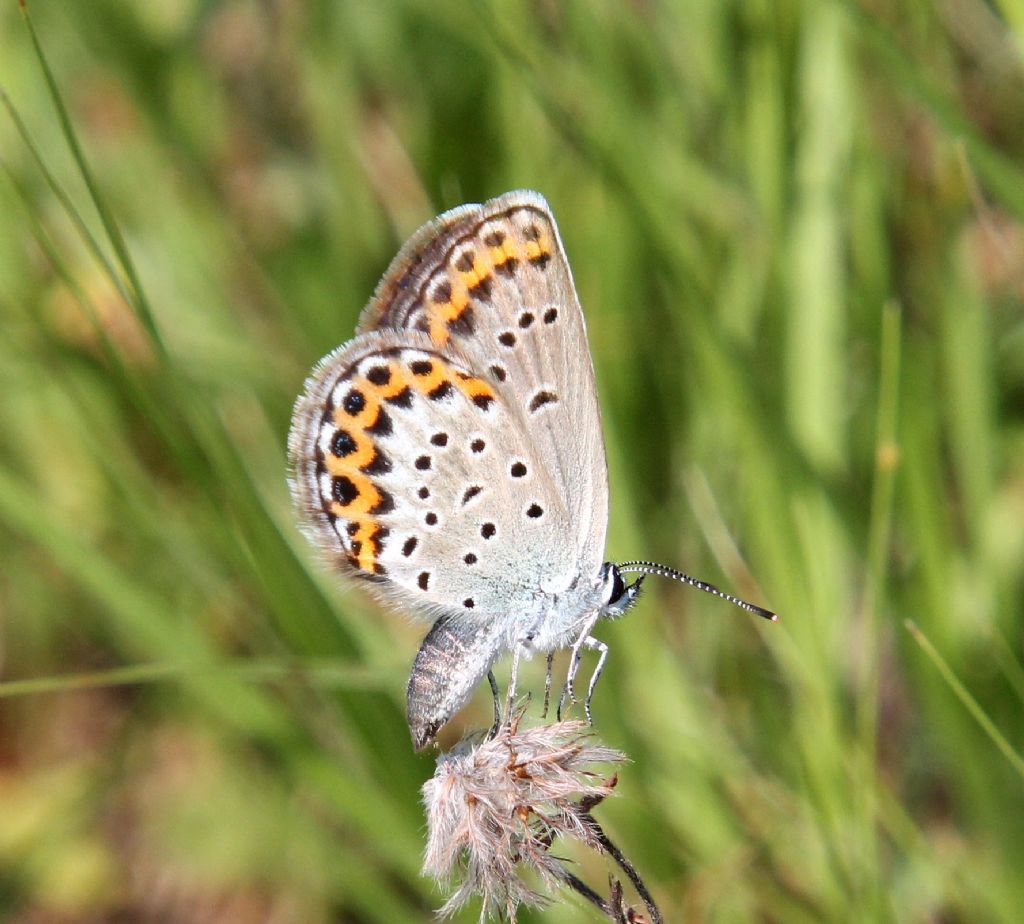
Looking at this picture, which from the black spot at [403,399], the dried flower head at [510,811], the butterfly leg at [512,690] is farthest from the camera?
the black spot at [403,399]

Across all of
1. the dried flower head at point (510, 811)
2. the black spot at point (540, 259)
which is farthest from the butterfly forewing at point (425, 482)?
the dried flower head at point (510, 811)

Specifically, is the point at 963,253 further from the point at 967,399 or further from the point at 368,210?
the point at 368,210

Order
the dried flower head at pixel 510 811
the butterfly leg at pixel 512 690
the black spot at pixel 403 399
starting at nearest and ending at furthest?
the dried flower head at pixel 510 811 → the butterfly leg at pixel 512 690 → the black spot at pixel 403 399

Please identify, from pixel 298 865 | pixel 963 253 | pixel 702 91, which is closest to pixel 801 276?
pixel 963 253

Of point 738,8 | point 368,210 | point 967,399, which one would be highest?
point 738,8

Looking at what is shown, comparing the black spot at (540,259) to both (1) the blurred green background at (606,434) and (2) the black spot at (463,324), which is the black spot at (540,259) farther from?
(1) the blurred green background at (606,434)
